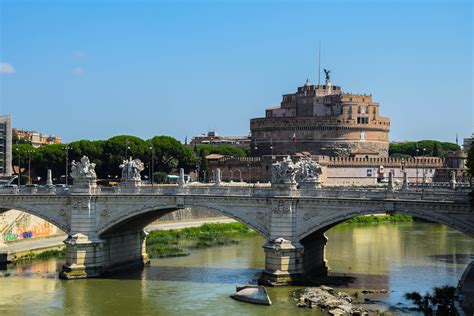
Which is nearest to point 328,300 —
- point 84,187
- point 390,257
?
point 84,187

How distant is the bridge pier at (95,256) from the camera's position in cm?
4291

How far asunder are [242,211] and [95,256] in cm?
877

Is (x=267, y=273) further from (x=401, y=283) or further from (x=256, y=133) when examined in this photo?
(x=256, y=133)

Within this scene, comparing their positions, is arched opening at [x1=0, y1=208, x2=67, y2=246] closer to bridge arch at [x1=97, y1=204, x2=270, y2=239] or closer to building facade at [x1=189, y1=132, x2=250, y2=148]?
bridge arch at [x1=97, y1=204, x2=270, y2=239]

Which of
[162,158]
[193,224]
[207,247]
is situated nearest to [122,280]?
[207,247]

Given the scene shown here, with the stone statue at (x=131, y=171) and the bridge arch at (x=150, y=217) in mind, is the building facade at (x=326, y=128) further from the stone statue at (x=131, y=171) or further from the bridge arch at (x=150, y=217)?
the bridge arch at (x=150, y=217)

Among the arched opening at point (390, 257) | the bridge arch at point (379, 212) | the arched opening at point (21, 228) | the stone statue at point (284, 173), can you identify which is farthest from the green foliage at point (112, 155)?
the bridge arch at point (379, 212)

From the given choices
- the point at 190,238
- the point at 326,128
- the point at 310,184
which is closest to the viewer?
the point at 310,184

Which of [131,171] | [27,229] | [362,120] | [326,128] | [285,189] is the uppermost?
[362,120]

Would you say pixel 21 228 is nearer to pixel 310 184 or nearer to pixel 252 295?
pixel 310 184

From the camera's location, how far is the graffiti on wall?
174 ft

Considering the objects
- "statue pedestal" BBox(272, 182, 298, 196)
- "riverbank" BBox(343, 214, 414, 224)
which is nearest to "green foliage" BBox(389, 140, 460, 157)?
"riverbank" BBox(343, 214, 414, 224)

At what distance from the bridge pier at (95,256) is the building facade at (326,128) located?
63028 millimetres

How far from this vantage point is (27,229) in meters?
55.1
